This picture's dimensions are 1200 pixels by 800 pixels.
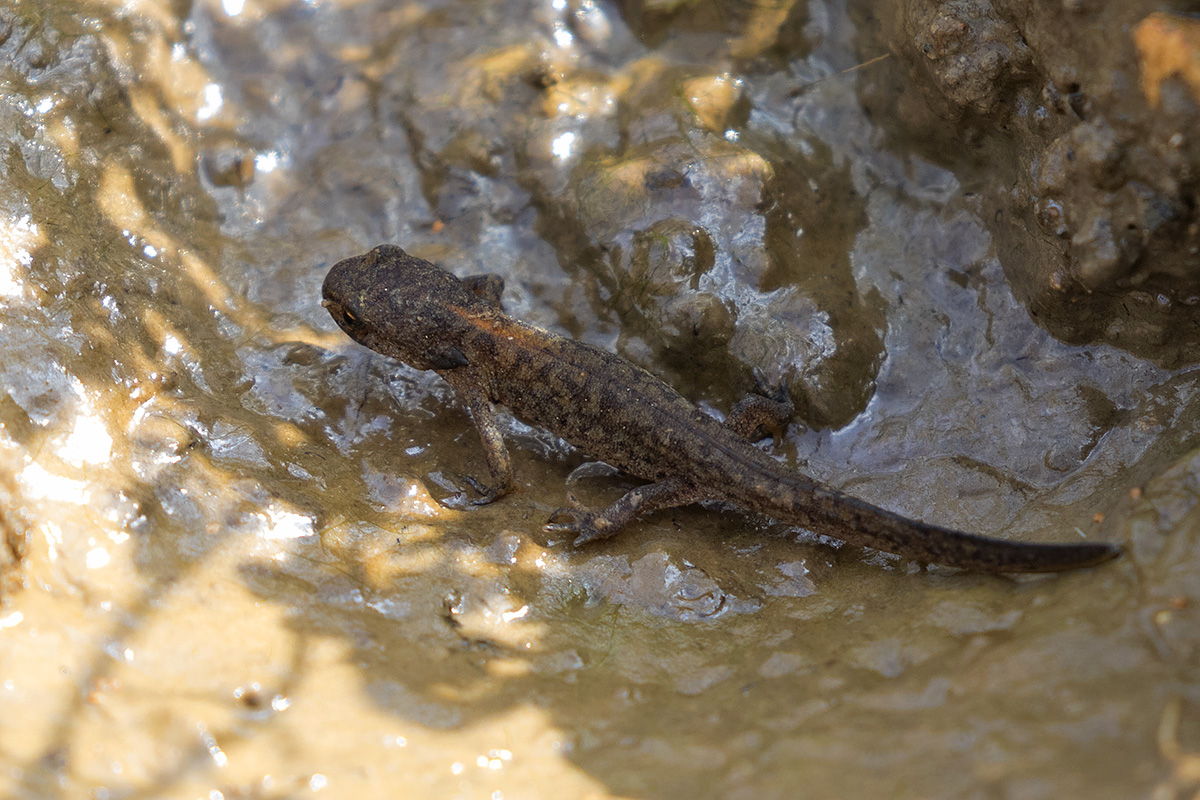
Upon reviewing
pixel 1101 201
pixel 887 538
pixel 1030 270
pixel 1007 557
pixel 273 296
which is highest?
pixel 1101 201

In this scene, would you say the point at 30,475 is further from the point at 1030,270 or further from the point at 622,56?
the point at 1030,270

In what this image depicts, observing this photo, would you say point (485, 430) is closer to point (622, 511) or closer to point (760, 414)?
point (622, 511)

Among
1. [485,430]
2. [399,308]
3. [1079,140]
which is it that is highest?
[1079,140]

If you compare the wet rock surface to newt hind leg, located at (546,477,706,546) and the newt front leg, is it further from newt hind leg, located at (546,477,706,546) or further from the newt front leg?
the newt front leg

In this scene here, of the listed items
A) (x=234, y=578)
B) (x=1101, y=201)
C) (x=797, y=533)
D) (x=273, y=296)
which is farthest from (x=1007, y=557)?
(x=273, y=296)

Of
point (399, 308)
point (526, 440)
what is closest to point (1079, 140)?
point (526, 440)

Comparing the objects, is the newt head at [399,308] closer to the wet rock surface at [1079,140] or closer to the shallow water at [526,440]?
the shallow water at [526,440]

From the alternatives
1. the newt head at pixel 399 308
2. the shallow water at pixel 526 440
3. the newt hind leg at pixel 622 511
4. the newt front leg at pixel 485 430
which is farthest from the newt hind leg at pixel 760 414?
the newt head at pixel 399 308
